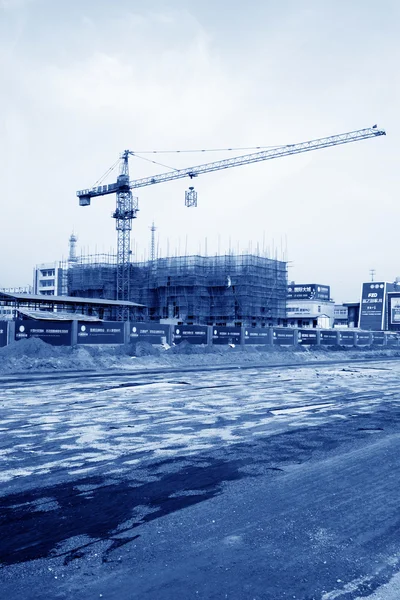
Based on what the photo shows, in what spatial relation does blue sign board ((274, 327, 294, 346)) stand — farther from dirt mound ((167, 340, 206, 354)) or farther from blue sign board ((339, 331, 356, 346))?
dirt mound ((167, 340, 206, 354))

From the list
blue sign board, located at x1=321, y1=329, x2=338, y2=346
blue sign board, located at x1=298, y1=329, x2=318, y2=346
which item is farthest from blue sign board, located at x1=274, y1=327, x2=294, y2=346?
blue sign board, located at x1=321, y1=329, x2=338, y2=346

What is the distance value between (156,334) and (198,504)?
87.3ft

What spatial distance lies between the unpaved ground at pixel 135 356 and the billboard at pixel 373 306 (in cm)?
4821

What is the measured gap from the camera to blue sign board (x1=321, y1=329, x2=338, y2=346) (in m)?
43.9

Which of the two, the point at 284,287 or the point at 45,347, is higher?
the point at 284,287

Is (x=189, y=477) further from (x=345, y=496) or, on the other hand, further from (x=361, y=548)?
(x=361, y=548)

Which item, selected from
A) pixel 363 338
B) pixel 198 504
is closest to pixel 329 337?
pixel 363 338

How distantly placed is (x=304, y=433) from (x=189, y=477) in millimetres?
3578

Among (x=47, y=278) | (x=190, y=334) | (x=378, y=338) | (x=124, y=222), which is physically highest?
(x=124, y=222)

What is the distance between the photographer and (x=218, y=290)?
240 ft

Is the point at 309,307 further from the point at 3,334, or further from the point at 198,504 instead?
the point at 198,504

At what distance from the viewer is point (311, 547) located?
15.6 ft

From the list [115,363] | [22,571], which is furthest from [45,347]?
[22,571]

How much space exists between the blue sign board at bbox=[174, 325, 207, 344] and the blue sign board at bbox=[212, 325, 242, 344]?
872mm
